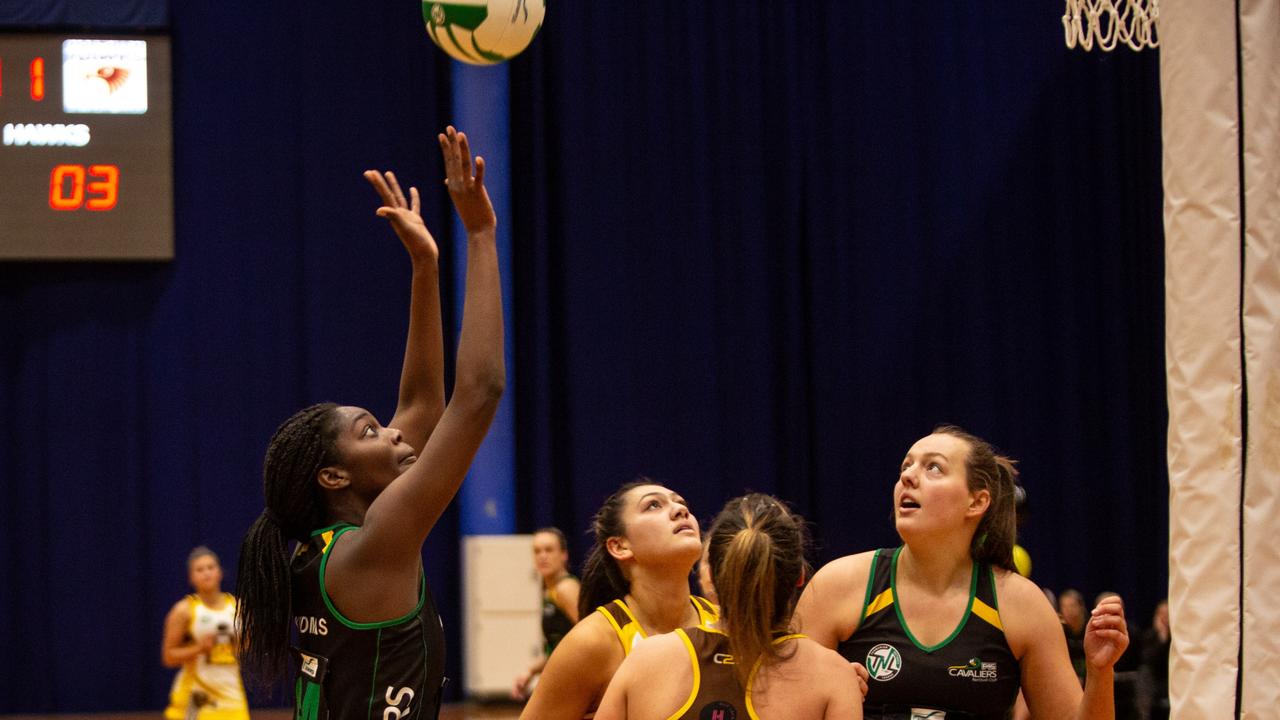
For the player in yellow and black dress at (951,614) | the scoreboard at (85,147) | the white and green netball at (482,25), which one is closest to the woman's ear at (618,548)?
the player in yellow and black dress at (951,614)

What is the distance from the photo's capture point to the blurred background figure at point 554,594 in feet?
21.5

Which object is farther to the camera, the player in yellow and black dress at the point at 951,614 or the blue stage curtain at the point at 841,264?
the blue stage curtain at the point at 841,264

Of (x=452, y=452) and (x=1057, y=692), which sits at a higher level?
(x=452, y=452)

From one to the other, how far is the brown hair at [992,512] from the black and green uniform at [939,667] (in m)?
0.14

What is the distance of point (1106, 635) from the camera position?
3086mm

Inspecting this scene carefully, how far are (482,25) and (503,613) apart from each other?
6.53 metres

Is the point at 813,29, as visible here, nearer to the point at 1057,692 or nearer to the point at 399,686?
the point at 1057,692

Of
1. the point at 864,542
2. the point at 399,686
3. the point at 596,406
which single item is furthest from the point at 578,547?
the point at 399,686

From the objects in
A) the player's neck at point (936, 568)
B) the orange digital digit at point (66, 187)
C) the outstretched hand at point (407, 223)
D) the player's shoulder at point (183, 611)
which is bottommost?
the player's shoulder at point (183, 611)

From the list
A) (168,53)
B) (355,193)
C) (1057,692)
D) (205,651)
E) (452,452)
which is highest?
(168,53)

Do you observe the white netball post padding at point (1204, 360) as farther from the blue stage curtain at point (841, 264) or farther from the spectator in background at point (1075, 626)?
the blue stage curtain at point (841, 264)

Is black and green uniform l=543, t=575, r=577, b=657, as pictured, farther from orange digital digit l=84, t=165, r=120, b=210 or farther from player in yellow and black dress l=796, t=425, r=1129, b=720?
orange digital digit l=84, t=165, r=120, b=210

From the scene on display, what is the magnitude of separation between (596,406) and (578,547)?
1020 millimetres

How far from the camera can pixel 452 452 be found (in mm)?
2504
